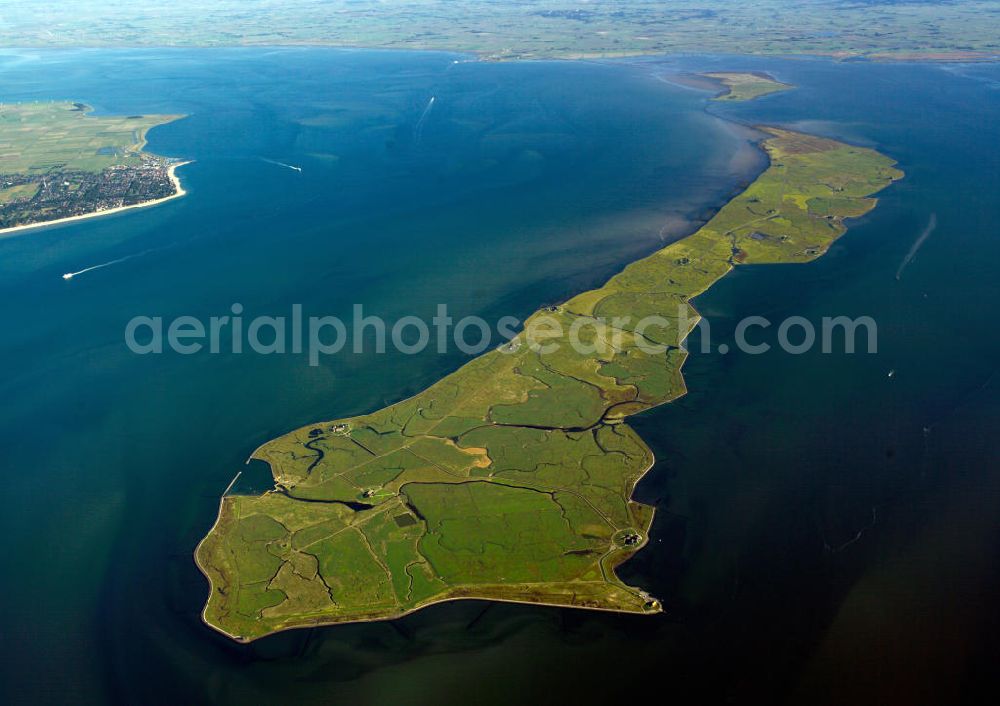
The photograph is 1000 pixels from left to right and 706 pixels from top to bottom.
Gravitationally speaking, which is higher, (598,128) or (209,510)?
(598,128)

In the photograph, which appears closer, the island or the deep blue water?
the deep blue water

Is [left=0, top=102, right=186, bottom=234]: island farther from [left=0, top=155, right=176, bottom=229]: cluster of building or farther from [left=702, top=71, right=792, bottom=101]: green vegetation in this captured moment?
[left=702, top=71, right=792, bottom=101]: green vegetation

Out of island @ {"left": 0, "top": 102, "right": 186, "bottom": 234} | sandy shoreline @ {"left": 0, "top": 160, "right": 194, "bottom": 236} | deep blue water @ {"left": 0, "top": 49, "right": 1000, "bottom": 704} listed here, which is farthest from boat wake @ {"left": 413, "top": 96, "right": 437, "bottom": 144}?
sandy shoreline @ {"left": 0, "top": 160, "right": 194, "bottom": 236}

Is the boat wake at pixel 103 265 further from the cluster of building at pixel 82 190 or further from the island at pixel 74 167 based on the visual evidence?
the cluster of building at pixel 82 190

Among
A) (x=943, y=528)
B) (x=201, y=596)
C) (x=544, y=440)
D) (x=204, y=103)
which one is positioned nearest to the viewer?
(x=201, y=596)

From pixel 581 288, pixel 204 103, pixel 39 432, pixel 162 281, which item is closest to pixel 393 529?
pixel 39 432

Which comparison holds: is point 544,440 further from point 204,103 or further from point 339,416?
point 204,103

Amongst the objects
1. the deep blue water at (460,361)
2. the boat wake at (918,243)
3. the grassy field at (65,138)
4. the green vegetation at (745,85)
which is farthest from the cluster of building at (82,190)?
the green vegetation at (745,85)
